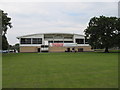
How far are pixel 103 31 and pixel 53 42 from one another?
25.7 metres

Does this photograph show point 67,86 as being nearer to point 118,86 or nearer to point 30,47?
point 118,86

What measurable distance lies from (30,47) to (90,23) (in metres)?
26.2

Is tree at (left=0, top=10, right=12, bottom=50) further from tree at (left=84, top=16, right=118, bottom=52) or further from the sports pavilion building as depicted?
the sports pavilion building

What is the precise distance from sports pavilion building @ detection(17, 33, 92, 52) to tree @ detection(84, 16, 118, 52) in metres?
19.2

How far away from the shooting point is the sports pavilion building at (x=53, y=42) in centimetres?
6881

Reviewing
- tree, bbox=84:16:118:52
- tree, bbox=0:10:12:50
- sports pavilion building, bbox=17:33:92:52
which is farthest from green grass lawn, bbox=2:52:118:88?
sports pavilion building, bbox=17:33:92:52

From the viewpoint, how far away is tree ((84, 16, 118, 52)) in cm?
4930

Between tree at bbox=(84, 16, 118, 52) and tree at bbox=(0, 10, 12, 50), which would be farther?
tree at bbox=(84, 16, 118, 52)

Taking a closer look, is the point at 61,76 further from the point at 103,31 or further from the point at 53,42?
the point at 53,42

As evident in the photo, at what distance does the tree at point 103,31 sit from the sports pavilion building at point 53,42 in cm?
1925

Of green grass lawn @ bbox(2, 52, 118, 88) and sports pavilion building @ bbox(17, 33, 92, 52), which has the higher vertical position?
sports pavilion building @ bbox(17, 33, 92, 52)

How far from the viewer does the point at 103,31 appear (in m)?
50.3

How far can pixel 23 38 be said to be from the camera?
229 ft

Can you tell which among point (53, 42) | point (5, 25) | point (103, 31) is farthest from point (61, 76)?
point (53, 42)
